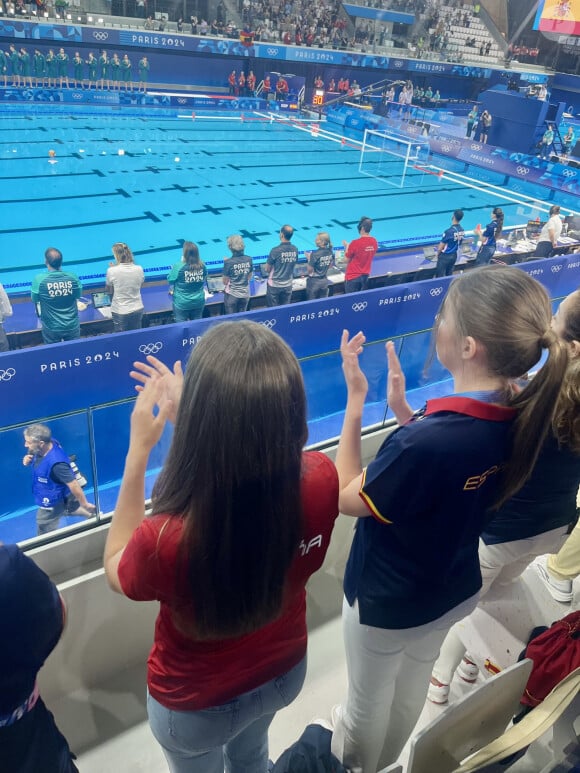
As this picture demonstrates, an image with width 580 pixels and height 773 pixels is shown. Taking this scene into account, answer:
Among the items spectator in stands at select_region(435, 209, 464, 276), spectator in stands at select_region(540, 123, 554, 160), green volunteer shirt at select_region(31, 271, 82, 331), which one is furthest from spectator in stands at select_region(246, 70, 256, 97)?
green volunteer shirt at select_region(31, 271, 82, 331)

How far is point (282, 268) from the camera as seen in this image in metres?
6.59

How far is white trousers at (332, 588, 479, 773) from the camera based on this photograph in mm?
1528

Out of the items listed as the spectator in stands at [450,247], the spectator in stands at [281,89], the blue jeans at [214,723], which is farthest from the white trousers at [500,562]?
the spectator in stands at [281,89]

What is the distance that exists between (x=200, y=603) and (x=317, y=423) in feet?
6.99

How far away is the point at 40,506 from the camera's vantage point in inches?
94.7

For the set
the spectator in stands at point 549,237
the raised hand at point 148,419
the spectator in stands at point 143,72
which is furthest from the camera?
the spectator in stands at point 143,72

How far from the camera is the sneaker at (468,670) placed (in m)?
2.34

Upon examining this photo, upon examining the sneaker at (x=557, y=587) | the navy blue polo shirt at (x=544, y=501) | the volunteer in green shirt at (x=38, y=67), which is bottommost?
the sneaker at (x=557, y=587)

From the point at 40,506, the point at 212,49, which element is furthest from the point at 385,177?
the point at 40,506

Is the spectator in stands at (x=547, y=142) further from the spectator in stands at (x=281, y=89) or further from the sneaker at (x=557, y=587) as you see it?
the sneaker at (x=557, y=587)

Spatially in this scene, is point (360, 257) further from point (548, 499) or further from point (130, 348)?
point (548, 499)

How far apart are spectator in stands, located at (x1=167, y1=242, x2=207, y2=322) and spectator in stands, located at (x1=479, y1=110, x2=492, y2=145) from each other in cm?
1447

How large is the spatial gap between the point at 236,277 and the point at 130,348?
225cm

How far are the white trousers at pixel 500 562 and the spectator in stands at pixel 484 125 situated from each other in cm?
1777
